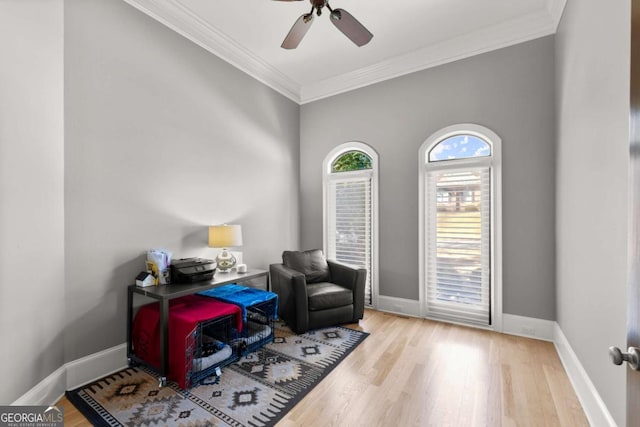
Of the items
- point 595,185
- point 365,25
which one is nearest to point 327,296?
point 595,185

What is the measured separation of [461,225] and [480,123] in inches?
46.4

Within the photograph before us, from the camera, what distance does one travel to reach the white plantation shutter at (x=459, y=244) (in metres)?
3.26

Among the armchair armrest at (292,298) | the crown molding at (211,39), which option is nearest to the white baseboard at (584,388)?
the armchair armrest at (292,298)

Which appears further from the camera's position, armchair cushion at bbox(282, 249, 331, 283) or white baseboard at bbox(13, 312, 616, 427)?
armchair cushion at bbox(282, 249, 331, 283)

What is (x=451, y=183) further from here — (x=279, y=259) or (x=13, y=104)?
(x=13, y=104)

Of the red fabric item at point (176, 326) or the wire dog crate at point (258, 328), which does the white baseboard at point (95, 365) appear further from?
the wire dog crate at point (258, 328)

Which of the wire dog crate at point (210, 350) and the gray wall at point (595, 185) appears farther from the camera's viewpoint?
the wire dog crate at point (210, 350)

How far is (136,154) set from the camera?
8.38 feet

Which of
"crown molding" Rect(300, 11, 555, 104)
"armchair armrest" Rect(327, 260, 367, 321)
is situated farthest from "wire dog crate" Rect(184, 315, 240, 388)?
"crown molding" Rect(300, 11, 555, 104)

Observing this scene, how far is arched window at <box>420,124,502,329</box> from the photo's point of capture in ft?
10.5

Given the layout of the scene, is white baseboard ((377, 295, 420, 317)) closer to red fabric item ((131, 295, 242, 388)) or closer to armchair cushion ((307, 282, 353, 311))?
armchair cushion ((307, 282, 353, 311))

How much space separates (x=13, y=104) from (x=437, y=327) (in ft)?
13.3

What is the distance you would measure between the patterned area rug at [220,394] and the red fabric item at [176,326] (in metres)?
0.14

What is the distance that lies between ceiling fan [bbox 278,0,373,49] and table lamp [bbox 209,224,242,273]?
1.86 m
